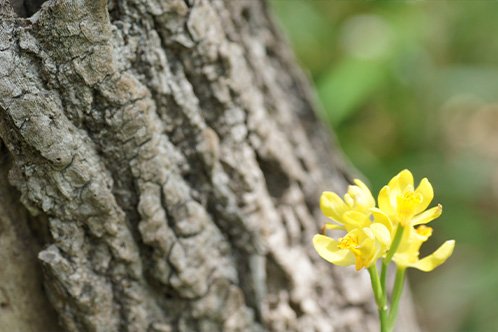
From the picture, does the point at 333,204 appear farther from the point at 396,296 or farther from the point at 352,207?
the point at 396,296

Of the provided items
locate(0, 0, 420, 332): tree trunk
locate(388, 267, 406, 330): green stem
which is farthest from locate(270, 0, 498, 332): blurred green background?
locate(388, 267, 406, 330): green stem

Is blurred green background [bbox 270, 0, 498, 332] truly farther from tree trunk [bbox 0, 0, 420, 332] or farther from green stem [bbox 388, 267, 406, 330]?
green stem [bbox 388, 267, 406, 330]

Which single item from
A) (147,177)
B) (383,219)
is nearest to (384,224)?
(383,219)

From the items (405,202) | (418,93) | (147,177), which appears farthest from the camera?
(418,93)

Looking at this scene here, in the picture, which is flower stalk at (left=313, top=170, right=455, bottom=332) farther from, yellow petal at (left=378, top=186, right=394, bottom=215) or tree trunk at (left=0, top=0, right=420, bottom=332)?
tree trunk at (left=0, top=0, right=420, bottom=332)

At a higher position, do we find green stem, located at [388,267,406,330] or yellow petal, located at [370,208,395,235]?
yellow petal, located at [370,208,395,235]

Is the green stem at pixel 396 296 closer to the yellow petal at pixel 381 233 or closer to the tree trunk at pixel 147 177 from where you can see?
the yellow petal at pixel 381 233

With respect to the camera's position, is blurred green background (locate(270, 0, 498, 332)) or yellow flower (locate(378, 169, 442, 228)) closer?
yellow flower (locate(378, 169, 442, 228))
